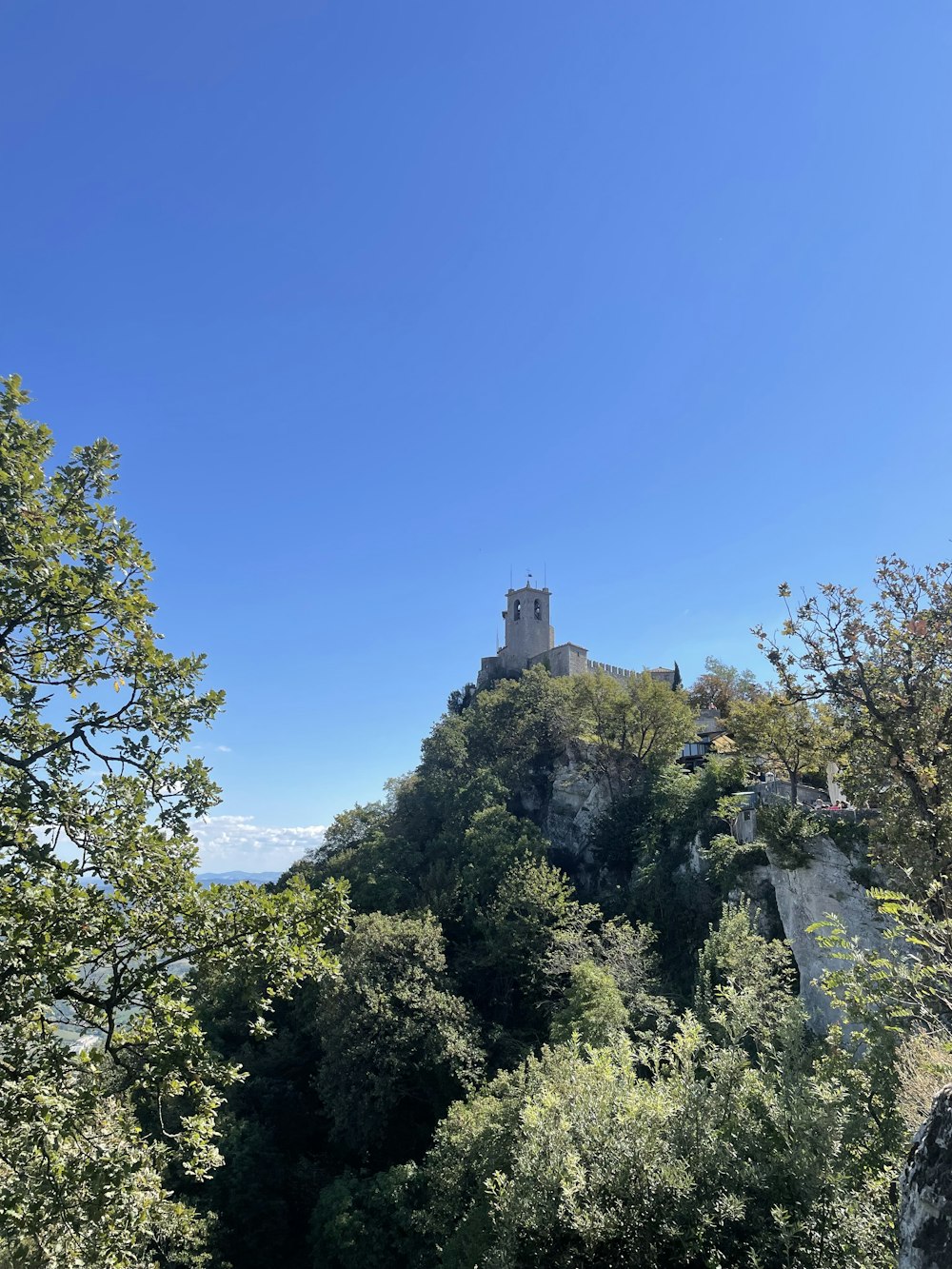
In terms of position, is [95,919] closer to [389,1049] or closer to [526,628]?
[389,1049]

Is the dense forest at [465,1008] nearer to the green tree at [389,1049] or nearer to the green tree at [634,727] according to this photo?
the green tree at [389,1049]

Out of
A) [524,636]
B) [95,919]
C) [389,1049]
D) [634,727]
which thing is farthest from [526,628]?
[95,919]

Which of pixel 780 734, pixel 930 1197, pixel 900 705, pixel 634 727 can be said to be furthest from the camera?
pixel 634 727

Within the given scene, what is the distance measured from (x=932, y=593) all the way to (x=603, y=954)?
16.3 m

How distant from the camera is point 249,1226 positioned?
2117 centimetres

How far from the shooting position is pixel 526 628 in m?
56.8

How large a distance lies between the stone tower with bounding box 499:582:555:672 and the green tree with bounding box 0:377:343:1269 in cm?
4944

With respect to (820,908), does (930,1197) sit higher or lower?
lower

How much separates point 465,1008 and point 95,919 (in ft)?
68.6

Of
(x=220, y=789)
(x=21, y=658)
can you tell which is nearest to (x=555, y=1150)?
(x=220, y=789)

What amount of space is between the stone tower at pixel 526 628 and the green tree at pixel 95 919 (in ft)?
162

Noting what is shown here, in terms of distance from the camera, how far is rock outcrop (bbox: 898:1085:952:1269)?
14.1 feet

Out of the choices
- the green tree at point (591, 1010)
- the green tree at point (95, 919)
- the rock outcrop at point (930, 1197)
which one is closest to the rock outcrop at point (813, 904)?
the green tree at point (591, 1010)

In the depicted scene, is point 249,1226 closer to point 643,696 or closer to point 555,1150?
point 555,1150
